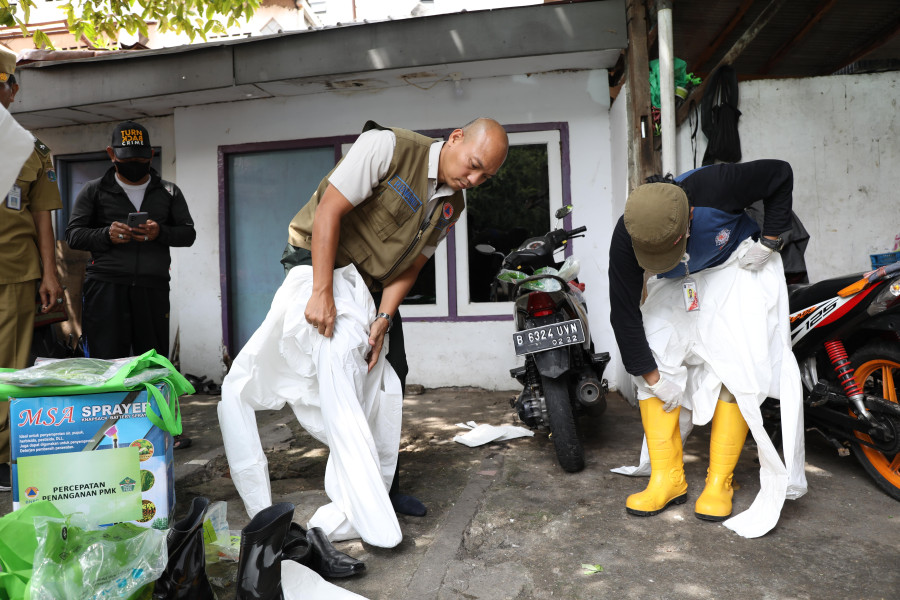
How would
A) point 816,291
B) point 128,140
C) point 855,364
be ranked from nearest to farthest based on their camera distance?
1. point 855,364
2. point 816,291
3. point 128,140

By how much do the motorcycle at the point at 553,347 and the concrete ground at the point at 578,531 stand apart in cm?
28

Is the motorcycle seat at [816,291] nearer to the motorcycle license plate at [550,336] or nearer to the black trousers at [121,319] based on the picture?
the motorcycle license plate at [550,336]

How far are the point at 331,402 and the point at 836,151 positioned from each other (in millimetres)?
4262

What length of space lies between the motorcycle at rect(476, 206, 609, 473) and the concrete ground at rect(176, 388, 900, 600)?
277 millimetres

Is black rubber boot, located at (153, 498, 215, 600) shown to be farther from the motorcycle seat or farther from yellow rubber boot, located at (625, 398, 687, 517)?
the motorcycle seat

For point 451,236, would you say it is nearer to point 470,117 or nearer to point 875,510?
point 470,117

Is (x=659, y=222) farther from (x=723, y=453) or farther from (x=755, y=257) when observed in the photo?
(x=723, y=453)

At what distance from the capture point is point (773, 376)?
8.82ft

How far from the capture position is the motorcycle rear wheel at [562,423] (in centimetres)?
324

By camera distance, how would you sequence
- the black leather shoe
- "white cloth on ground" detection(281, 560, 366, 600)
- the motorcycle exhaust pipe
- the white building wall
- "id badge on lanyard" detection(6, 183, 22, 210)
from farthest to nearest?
the white building wall → the motorcycle exhaust pipe → "id badge on lanyard" detection(6, 183, 22, 210) → the black leather shoe → "white cloth on ground" detection(281, 560, 366, 600)

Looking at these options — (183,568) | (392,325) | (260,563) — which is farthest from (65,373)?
(392,325)

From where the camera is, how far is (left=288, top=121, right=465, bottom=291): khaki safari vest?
257 cm

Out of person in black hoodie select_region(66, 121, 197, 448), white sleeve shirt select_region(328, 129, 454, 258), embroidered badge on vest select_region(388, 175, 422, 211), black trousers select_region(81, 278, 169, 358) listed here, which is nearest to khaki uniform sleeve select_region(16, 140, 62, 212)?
person in black hoodie select_region(66, 121, 197, 448)

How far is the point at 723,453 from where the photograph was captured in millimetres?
2691
